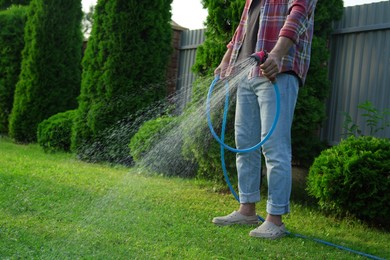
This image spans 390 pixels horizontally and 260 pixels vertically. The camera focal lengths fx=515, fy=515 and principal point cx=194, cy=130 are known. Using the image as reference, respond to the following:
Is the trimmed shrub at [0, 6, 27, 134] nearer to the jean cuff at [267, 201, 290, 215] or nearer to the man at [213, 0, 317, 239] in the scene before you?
the man at [213, 0, 317, 239]

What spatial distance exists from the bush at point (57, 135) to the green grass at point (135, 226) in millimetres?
2760

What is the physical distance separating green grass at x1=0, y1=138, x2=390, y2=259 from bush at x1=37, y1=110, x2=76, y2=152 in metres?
2.76

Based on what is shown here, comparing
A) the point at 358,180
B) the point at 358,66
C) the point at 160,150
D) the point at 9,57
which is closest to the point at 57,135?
the point at 160,150

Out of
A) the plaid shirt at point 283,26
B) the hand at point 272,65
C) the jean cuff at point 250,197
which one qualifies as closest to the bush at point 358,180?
the jean cuff at point 250,197

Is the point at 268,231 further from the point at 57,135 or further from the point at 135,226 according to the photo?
the point at 57,135

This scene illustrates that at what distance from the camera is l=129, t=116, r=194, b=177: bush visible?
232 inches

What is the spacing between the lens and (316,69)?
4.83 metres

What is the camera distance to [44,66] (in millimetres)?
9383

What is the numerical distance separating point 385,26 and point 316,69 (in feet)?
2.37

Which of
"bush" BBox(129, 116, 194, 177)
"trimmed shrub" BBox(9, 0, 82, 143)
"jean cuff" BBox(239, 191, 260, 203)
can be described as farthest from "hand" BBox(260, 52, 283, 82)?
"trimmed shrub" BBox(9, 0, 82, 143)

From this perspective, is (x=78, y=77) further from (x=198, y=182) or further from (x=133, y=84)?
(x=198, y=182)

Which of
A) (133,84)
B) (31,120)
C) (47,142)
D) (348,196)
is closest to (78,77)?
(31,120)

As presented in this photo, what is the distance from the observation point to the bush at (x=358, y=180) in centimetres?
367

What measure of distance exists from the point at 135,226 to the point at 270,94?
116cm
